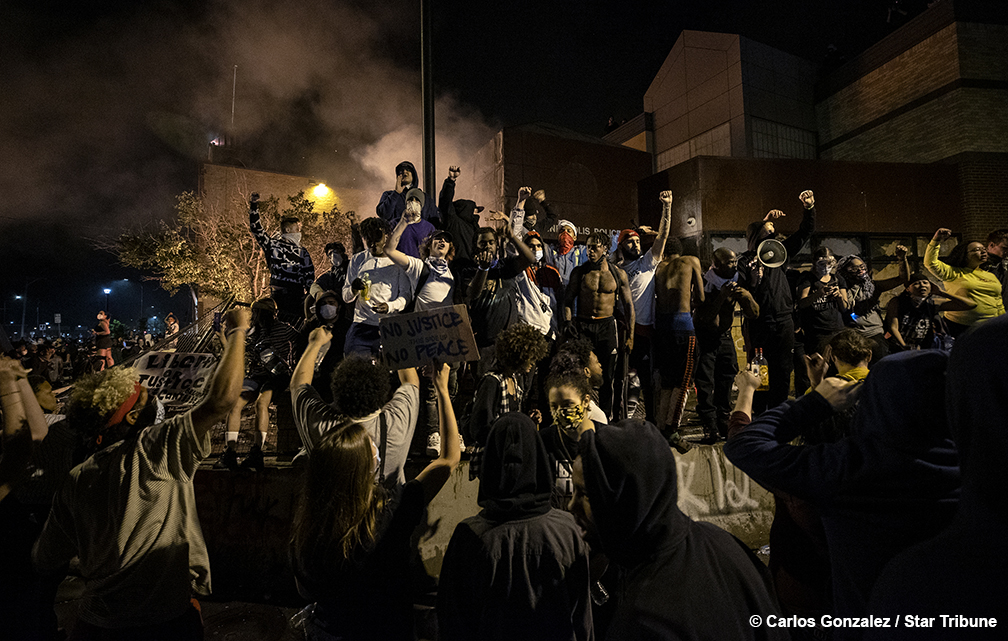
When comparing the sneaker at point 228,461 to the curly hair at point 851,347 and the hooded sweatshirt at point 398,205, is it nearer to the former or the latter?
the hooded sweatshirt at point 398,205

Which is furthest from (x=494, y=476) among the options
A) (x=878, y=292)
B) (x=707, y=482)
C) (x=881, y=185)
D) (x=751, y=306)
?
(x=881, y=185)

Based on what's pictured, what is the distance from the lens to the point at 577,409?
12.2ft

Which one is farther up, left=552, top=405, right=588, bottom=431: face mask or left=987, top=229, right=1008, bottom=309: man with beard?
left=987, top=229, right=1008, bottom=309: man with beard

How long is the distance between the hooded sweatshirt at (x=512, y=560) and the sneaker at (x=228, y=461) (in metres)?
3.13

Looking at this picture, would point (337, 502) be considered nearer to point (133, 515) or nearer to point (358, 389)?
point (358, 389)

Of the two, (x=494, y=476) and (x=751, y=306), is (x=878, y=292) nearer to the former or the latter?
(x=751, y=306)

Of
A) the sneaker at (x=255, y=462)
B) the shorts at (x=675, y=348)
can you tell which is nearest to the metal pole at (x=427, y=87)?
the shorts at (x=675, y=348)

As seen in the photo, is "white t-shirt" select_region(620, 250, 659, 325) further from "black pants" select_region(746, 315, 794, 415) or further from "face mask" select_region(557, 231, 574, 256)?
"face mask" select_region(557, 231, 574, 256)

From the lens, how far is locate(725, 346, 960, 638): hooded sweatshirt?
1663mm

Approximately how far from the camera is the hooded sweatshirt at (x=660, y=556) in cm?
170

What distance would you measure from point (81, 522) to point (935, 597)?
3.14 metres

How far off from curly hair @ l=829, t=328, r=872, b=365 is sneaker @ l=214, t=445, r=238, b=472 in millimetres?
4934

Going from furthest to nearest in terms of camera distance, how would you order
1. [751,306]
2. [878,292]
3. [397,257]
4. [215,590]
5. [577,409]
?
[878,292], [751,306], [397,257], [215,590], [577,409]

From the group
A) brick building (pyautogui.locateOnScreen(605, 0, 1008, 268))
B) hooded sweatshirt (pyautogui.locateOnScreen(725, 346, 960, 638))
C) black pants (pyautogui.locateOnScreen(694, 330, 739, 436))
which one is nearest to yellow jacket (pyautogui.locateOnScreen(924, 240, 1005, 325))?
black pants (pyautogui.locateOnScreen(694, 330, 739, 436))
